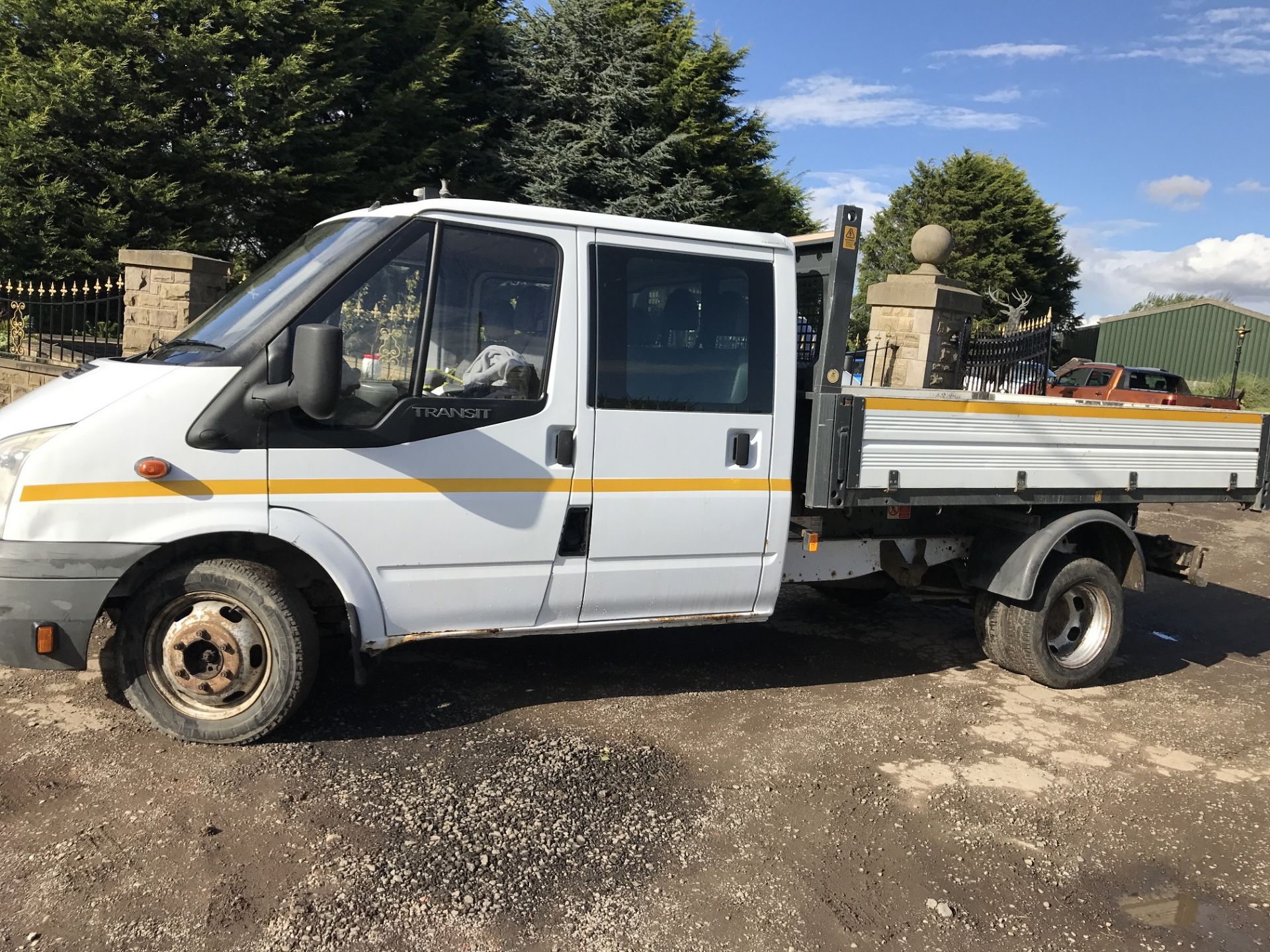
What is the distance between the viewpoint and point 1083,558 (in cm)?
592

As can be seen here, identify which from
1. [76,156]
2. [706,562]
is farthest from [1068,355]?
[706,562]

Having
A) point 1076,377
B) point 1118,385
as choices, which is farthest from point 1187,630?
point 1076,377

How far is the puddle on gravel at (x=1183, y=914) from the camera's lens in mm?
3357

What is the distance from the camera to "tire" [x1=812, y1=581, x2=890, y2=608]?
728cm

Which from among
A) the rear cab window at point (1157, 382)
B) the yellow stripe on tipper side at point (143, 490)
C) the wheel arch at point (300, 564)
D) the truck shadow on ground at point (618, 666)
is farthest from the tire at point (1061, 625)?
the rear cab window at point (1157, 382)

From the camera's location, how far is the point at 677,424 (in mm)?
4578

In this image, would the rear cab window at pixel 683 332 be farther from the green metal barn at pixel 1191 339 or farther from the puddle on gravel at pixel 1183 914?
the green metal barn at pixel 1191 339

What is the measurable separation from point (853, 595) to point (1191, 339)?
41667 mm

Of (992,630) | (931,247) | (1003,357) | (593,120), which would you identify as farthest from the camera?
(593,120)

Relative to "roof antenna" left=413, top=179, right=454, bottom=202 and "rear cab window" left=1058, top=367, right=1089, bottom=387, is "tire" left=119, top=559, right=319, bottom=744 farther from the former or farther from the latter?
"rear cab window" left=1058, top=367, right=1089, bottom=387

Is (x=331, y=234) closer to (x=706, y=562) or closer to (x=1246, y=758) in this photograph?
(x=706, y=562)

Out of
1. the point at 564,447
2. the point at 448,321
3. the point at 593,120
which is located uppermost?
the point at 593,120

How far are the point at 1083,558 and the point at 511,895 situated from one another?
4.24 meters

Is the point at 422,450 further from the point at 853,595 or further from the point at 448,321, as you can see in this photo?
the point at 853,595
